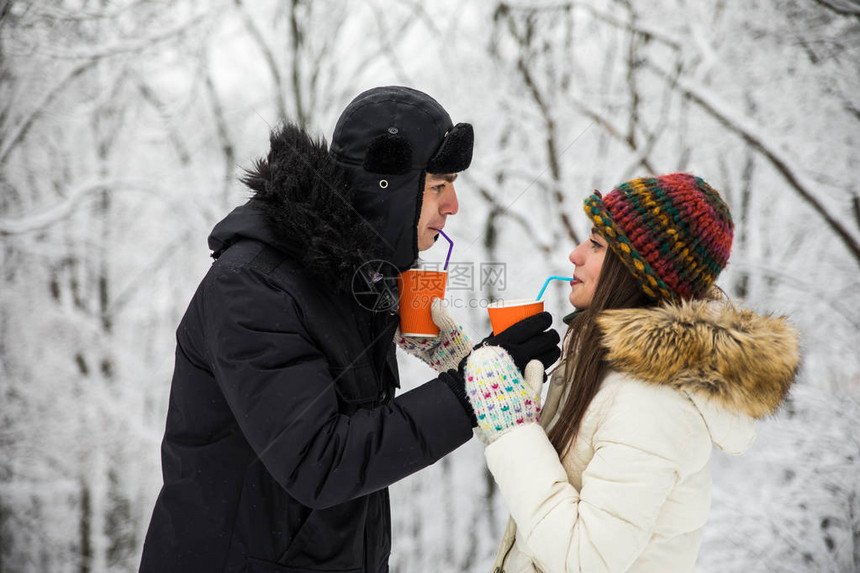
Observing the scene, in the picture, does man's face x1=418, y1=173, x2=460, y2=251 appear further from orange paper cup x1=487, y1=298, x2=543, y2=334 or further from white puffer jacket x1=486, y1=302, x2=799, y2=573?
white puffer jacket x1=486, y1=302, x2=799, y2=573

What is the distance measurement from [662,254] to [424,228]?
69cm

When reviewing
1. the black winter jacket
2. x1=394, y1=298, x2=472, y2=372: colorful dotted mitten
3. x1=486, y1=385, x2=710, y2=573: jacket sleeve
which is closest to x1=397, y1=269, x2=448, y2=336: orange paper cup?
x1=394, y1=298, x2=472, y2=372: colorful dotted mitten

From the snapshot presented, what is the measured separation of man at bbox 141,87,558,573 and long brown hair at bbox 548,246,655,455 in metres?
0.10

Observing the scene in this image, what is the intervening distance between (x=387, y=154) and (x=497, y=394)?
27.7 inches

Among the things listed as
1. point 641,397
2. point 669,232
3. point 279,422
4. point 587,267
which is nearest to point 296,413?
point 279,422

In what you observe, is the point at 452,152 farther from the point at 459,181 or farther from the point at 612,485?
the point at 459,181

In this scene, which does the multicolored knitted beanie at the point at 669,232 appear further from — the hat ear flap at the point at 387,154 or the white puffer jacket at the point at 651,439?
the hat ear flap at the point at 387,154

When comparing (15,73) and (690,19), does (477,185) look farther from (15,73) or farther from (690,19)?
(15,73)

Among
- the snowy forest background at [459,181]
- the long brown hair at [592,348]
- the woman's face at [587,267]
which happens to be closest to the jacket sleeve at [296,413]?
the long brown hair at [592,348]

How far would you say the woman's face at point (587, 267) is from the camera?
1.53 metres

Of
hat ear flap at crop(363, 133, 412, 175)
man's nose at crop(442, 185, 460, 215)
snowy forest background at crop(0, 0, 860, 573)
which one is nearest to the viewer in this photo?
hat ear flap at crop(363, 133, 412, 175)

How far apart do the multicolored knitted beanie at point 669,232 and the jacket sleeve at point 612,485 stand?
303 millimetres

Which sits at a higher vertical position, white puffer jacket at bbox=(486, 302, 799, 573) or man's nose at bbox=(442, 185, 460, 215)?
man's nose at bbox=(442, 185, 460, 215)

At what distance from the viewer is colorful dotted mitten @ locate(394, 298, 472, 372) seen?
1.90 meters
